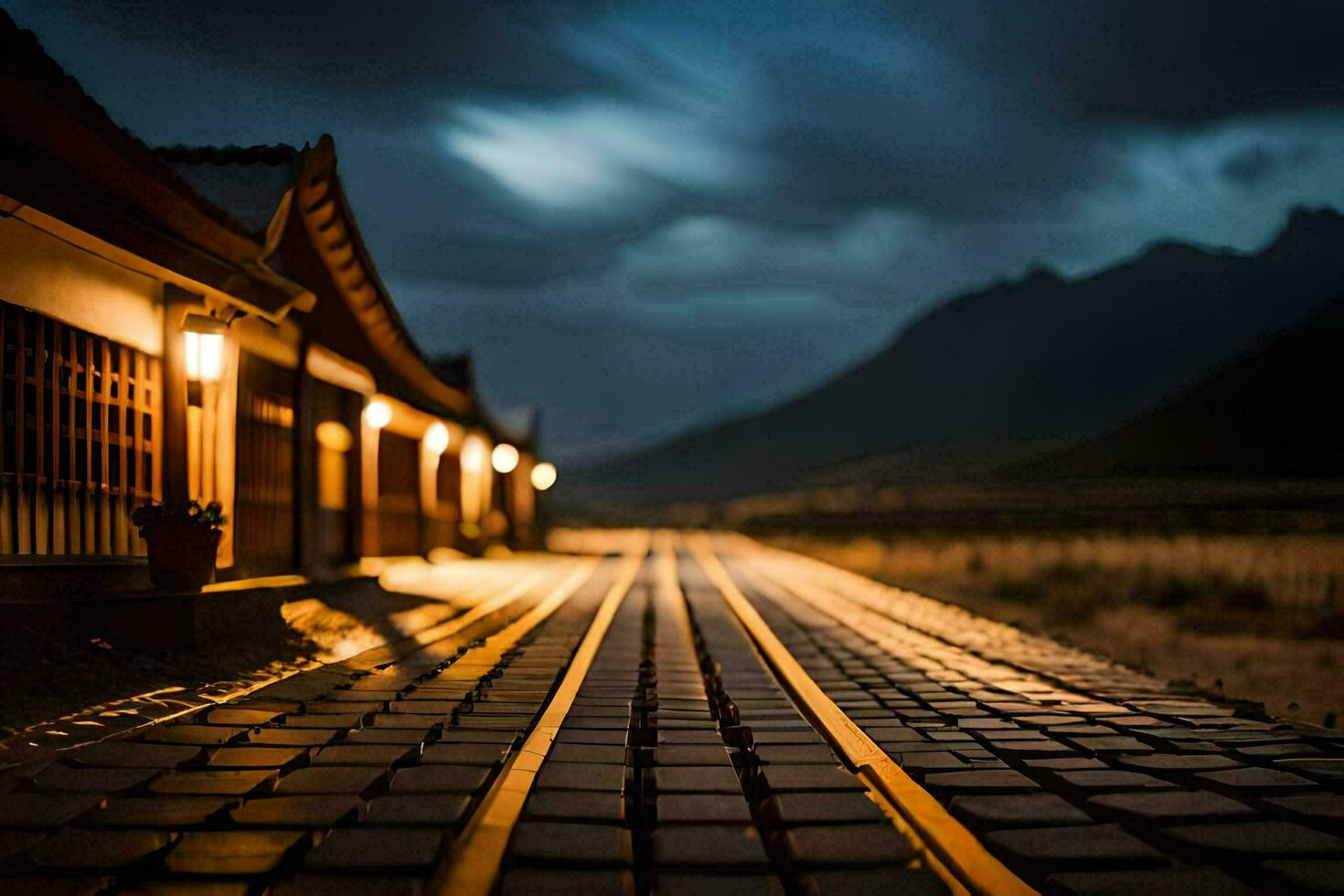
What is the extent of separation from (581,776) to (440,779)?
0.62m

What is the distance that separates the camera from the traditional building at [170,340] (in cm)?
718

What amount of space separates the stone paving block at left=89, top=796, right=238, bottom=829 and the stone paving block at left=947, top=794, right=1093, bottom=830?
A: 9.65 feet

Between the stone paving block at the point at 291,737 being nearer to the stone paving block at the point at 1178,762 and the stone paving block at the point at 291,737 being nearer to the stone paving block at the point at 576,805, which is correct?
the stone paving block at the point at 576,805

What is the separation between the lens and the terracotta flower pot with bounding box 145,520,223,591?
8.24 m

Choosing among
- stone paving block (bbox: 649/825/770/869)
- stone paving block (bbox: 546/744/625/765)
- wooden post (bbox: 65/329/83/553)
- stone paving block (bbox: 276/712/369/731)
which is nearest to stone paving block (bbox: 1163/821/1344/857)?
stone paving block (bbox: 649/825/770/869)

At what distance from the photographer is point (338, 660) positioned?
8.42 m

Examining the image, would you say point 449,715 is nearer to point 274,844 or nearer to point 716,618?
point 274,844

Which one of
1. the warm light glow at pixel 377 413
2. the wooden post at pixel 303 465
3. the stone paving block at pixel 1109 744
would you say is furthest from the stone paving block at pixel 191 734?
the warm light glow at pixel 377 413

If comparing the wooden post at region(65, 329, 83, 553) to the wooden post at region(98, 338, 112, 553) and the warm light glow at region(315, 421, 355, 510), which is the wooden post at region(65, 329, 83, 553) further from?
the warm light glow at region(315, 421, 355, 510)

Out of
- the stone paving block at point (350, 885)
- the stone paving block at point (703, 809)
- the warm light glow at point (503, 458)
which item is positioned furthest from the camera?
the warm light glow at point (503, 458)

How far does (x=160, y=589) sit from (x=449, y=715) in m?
3.66

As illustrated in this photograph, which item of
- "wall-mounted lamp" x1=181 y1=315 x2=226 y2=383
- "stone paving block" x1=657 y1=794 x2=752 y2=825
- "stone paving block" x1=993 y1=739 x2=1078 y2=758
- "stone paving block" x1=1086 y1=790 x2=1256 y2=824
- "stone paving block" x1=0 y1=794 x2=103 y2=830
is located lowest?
"stone paving block" x1=993 y1=739 x2=1078 y2=758

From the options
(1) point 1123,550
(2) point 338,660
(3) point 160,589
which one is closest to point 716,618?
(2) point 338,660

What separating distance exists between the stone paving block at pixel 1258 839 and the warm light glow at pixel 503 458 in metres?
24.2
